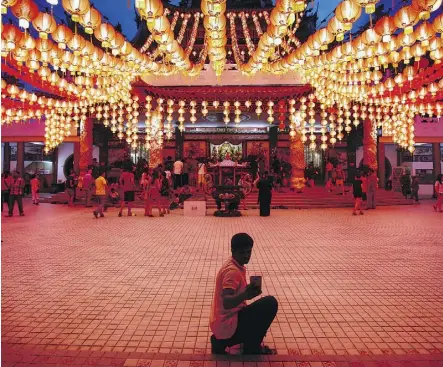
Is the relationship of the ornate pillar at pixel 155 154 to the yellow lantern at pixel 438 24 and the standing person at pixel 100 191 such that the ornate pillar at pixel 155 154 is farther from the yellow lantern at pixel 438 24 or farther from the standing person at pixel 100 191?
the yellow lantern at pixel 438 24

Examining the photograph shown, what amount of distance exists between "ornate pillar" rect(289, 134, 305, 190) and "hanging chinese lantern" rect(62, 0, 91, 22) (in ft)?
43.9

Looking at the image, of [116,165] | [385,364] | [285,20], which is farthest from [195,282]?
[116,165]

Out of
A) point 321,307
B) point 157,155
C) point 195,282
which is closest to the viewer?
point 321,307

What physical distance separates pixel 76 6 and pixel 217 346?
5.81 m

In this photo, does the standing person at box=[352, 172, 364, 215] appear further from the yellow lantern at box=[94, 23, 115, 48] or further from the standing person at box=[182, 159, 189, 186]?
the standing person at box=[182, 159, 189, 186]

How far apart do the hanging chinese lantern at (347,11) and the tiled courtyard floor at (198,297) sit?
160 inches

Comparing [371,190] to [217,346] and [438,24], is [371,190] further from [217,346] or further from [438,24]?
[217,346]

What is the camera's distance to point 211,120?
73.4 ft

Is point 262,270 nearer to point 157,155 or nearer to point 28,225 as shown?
point 28,225

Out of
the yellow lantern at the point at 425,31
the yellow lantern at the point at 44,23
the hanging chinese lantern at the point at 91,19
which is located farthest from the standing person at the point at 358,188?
the yellow lantern at the point at 44,23

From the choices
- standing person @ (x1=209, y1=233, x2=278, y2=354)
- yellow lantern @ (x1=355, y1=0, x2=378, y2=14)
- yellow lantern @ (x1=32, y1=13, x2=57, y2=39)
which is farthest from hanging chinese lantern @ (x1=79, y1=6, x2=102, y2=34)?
standing person @ (x1=209, y1=233, x2=278, y2=354)

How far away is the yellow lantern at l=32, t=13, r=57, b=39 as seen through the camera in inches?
259

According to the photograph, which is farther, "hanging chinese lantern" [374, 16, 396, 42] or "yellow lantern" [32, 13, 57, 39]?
"hanging chinese lantern" [374, 16, 396, 42]

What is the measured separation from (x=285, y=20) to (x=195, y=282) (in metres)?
4.98
